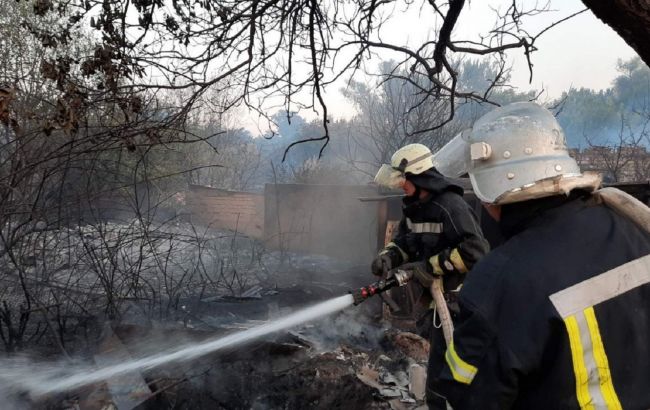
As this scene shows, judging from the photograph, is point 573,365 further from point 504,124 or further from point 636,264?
point 504,124

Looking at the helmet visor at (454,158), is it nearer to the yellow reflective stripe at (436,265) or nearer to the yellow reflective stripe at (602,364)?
the yellow reflective stripe at (602,364)

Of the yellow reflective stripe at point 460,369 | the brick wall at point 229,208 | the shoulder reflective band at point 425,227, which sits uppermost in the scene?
the shoulder reflective band at point 425,227

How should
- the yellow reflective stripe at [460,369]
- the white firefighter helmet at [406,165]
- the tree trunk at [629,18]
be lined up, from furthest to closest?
the white firefighter helmet at [406,165] < the tree trunk at [629,18] < the yellow reflective stripe at [460,369]

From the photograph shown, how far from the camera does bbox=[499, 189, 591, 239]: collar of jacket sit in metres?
1.50

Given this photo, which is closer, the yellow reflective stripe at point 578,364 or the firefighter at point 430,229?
the yellow reflective stripe at point 578,364

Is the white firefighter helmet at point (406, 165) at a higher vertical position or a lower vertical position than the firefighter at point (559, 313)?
higher

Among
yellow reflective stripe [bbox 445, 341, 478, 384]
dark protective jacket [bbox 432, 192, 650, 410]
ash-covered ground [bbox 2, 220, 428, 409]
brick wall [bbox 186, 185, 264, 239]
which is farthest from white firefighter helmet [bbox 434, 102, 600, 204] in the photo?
brick wall [bbox 186, 185, 264, 239]

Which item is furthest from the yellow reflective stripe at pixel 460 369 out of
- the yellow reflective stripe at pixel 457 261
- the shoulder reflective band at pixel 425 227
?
the shoulder reflective band at pixel 425 227

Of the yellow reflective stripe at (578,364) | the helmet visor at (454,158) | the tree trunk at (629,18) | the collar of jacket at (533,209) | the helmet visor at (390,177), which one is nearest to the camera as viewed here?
the yellow reflective stripe at (578,364)

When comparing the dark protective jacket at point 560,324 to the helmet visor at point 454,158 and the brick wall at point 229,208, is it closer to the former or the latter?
the helmet visor at point 454,158

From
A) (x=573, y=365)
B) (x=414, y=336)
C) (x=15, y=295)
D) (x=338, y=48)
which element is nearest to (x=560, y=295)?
(x=573, y=365)

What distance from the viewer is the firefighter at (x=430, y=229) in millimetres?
3479

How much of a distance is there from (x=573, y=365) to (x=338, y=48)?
13.2ft

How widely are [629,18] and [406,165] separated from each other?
2140 mm
